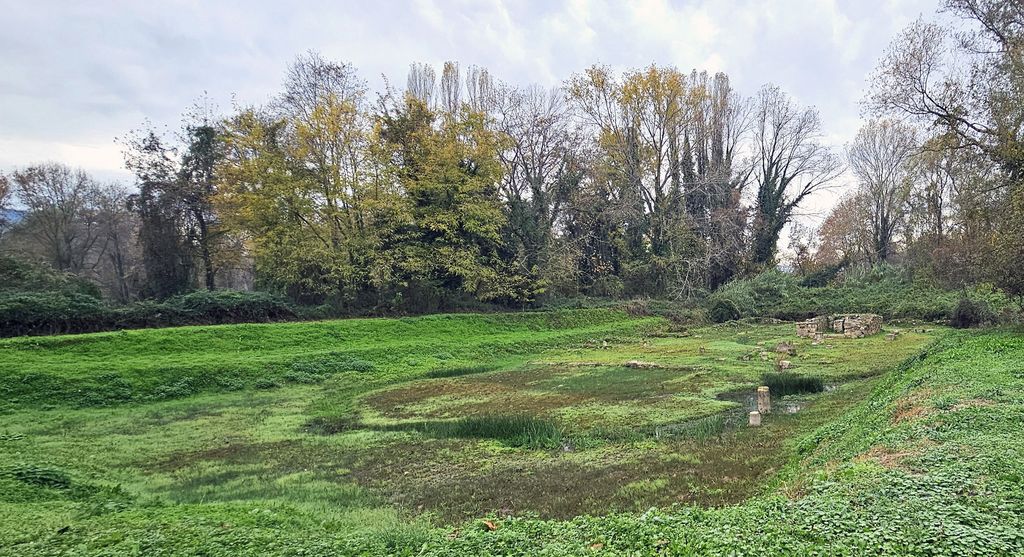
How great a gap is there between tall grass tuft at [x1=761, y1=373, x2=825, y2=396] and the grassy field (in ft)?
0.99

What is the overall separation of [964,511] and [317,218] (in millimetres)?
29772

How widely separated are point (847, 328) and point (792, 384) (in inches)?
591

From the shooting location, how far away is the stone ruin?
80.1ft

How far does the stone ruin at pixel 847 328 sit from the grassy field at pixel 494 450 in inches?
138

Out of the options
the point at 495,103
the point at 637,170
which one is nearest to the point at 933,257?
the point at 637,170

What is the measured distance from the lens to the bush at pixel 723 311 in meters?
34.2

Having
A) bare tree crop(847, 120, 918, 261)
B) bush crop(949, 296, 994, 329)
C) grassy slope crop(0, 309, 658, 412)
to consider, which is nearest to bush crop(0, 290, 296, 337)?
grassy slope crop(0, 309, 658, 412)

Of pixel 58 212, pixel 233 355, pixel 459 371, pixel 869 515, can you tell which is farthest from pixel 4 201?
pixel 869 515

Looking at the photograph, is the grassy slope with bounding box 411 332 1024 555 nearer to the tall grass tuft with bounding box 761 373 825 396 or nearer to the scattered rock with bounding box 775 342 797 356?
the tall grass tuft with bounding box 761 373 825 396

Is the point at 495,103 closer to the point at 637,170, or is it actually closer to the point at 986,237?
the point at 637,170

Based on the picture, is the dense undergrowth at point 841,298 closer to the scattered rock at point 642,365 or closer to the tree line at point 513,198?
the tree line at point 513,198

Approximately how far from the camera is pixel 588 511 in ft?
20.9

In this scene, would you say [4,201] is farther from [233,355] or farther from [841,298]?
[841,298]

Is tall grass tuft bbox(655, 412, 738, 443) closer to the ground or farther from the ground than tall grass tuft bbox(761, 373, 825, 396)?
closer to the ground
